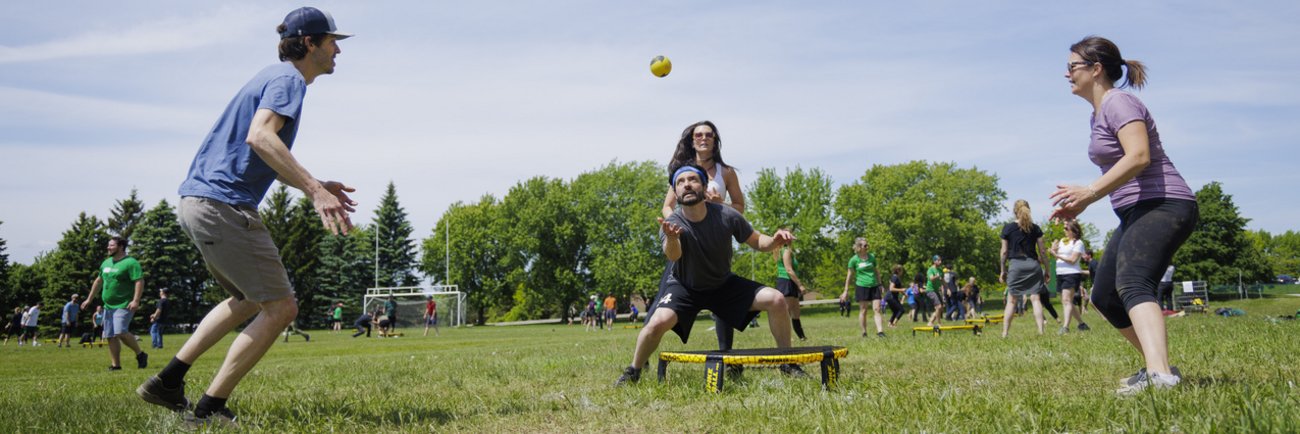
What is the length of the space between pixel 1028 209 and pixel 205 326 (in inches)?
408

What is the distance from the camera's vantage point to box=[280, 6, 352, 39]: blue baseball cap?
14.5 feet

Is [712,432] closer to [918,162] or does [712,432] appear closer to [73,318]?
[73,318]

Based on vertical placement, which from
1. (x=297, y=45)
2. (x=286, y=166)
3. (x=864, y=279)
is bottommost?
(x=864, y=279)

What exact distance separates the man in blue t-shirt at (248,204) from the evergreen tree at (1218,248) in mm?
71434

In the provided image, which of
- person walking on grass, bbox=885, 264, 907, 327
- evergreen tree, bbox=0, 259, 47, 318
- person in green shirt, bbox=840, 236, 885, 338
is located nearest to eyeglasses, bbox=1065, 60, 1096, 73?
person in green shirt, bbox=840, 236, 885, 338

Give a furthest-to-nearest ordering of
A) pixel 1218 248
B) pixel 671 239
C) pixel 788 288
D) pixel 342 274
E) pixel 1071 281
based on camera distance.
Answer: pixel 342 274
pixel 1218 248
pixel 788 288
pixel 1071 281
pixel 671 239

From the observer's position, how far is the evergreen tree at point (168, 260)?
5629 centimetres

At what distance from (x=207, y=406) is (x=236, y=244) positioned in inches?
33.1

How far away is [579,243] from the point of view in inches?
2616

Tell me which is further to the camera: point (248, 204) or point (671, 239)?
point (671, 239)

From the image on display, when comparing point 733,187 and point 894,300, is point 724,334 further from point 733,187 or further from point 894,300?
point 894,300

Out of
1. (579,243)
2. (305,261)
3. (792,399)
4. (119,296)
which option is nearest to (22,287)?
(305,261)

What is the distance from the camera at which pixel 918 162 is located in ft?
212

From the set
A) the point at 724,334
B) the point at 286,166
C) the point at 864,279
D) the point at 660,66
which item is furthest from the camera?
the point at 864,279
